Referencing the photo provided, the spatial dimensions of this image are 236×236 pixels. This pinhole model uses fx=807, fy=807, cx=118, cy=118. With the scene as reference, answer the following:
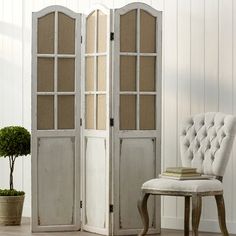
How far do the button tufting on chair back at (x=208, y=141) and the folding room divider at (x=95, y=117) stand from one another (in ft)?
0.98

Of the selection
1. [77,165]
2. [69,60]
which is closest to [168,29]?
[69,60]

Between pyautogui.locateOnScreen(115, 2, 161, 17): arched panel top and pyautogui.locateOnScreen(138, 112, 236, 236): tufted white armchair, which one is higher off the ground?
pyautogui.locateOnScreen(115, 2, 161, 17): arched panel top

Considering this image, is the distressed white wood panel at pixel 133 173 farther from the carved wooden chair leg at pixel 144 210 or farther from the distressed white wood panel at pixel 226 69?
the distressed white wood panel at pixel 226 69

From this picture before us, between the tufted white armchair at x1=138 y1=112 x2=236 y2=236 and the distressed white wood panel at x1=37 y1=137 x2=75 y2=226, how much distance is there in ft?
2.88

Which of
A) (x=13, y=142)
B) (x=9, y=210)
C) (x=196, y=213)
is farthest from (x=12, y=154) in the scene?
(x=196, y=213)

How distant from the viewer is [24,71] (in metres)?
8.28

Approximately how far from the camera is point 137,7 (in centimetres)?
683

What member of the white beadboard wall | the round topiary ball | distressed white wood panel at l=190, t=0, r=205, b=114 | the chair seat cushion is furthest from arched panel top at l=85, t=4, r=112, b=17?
the chair seat cushion

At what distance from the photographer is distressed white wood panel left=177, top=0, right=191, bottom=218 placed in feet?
24.0

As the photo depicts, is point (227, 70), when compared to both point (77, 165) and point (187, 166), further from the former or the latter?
point (77, 165)

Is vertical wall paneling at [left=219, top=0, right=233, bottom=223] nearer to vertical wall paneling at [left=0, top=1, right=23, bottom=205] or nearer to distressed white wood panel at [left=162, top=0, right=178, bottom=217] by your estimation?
distressed white wood panel at [left=162, top=0, right=178, bottom=217]

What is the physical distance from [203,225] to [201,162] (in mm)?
806

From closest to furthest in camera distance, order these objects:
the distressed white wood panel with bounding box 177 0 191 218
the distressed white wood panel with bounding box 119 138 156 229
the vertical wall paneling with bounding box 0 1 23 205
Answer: the distressed white wood panel with bounding box 119 138 156 229 → the distressed white wood panel with bounding box 177 0 191 218 → the vertical wall paneling with bounding box 0 1 23 205

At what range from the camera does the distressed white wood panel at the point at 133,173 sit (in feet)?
22.5
